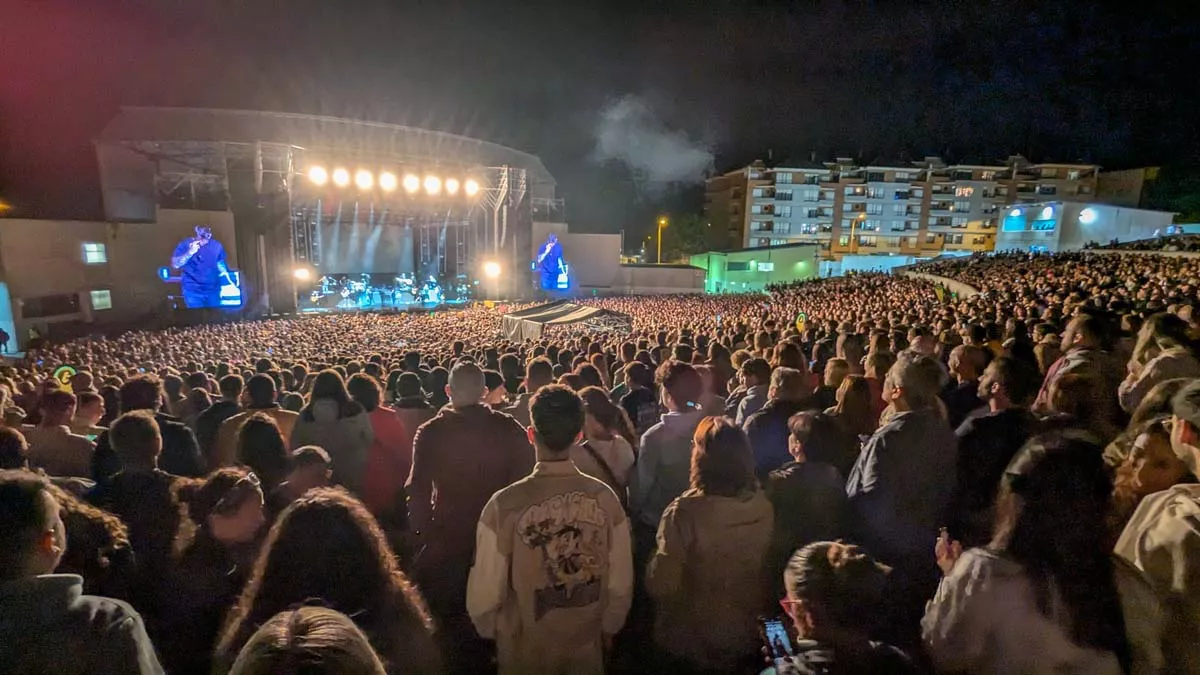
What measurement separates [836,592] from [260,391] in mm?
3956

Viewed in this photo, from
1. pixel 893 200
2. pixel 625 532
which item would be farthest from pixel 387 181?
pixel 893 200

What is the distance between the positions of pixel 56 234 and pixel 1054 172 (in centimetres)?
6876

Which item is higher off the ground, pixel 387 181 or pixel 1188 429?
pixel 387 181

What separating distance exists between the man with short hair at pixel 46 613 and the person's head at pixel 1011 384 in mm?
3591

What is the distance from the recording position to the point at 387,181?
2475cm

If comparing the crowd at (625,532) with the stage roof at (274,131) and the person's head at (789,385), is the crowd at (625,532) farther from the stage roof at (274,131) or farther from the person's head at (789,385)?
the stage roof at (274,131)

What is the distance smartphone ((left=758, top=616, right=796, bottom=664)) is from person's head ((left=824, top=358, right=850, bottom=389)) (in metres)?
2.17

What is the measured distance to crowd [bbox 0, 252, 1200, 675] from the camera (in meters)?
1.45

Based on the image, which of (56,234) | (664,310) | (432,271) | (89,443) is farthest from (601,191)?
(89,443)

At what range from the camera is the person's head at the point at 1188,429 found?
79.4 inches

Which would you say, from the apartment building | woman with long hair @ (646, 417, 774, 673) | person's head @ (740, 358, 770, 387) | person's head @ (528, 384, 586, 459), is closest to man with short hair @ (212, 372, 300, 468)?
person's head @ (528, 384, 586, 459)

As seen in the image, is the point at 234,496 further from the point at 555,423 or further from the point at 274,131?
the point at 274,131

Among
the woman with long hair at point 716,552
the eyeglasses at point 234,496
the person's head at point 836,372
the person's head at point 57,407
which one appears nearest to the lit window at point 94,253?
the person's head at point 57,407

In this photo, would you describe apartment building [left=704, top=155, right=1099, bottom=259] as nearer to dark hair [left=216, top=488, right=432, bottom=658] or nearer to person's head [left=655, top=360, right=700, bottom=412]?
person's head [left=655, top=360, right=700, bottom=412]
